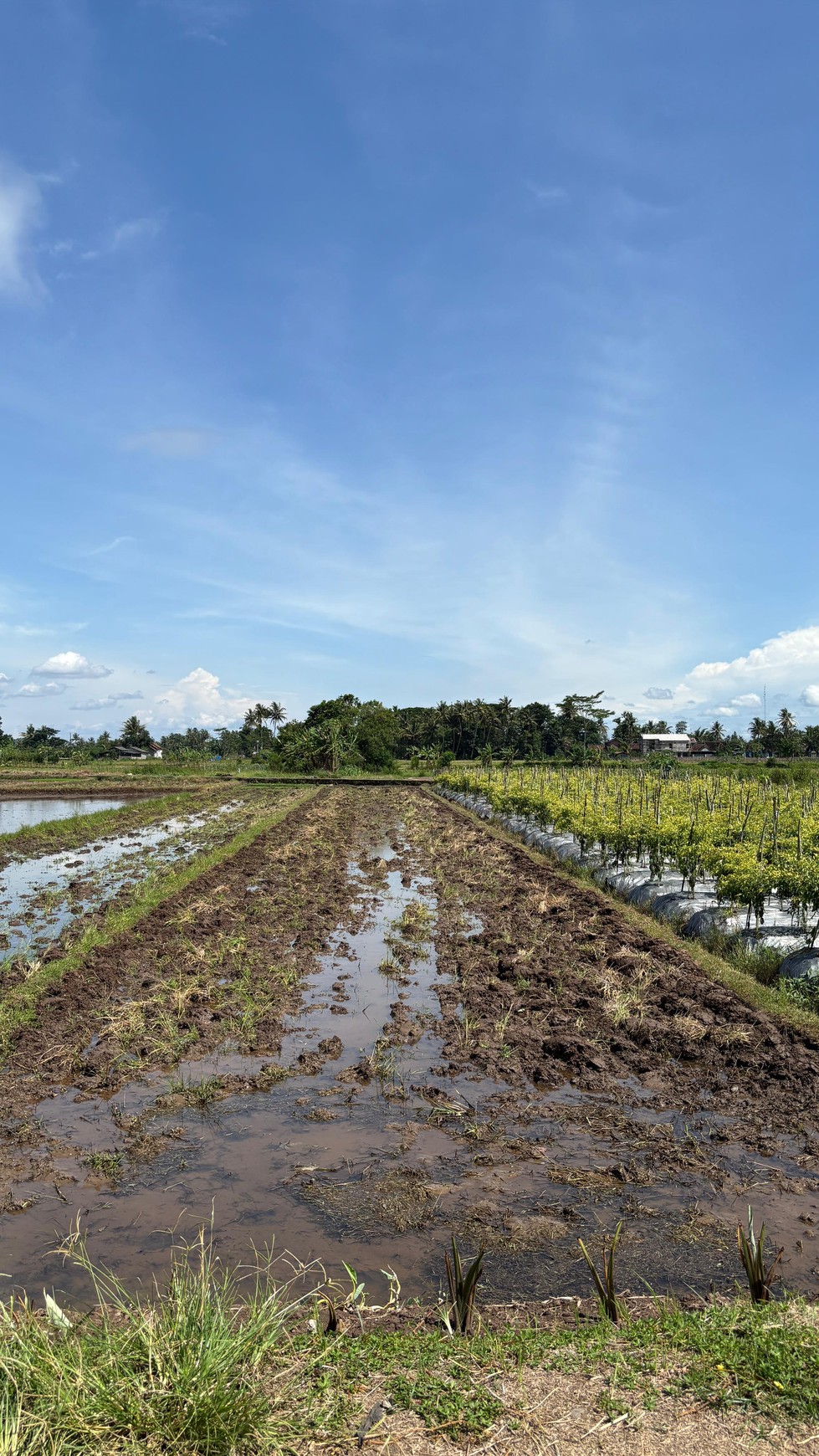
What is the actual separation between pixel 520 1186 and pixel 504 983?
4.19m

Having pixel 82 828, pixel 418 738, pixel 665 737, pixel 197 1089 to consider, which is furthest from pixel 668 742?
pixel 197 1089

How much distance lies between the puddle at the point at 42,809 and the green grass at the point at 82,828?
723 millimetres

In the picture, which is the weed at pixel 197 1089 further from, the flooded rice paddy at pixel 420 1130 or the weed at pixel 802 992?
the weed at pixel 802 992

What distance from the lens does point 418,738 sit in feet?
268

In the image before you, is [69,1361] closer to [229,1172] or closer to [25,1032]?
[229,1172]

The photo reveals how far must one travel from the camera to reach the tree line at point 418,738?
5369 centimetres

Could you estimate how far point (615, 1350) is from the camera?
341cm

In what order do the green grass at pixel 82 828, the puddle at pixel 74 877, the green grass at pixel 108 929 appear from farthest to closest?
the green grass at pixel 82 828 → the puddle at pixel 74 877 → the green grass at pixel 108 929

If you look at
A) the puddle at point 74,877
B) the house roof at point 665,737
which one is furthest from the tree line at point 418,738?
the puddle at point 74,877

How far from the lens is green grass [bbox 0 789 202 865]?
68.6ft

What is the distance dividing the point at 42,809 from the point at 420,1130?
3026cm

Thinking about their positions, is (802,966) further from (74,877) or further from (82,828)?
(82,828)

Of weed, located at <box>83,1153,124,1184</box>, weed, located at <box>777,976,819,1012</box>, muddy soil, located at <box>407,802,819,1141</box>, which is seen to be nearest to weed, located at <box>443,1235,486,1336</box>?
weed, located at <box>83,1153,124,1184</box>

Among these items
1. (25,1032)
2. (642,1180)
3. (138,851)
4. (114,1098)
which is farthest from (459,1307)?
(138,851)
